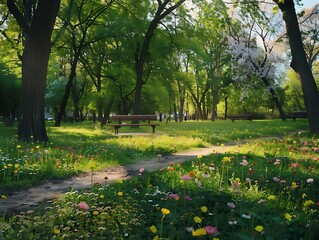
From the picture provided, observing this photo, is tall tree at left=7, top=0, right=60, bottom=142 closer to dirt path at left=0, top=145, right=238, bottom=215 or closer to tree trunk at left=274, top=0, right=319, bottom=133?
dirt path at left=0, top=145, right=238, bottom=215

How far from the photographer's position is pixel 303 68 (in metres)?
14.5

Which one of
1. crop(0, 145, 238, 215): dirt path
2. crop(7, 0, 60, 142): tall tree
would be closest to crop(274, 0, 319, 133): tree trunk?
crop(0, 145, 238, 215): dirt path

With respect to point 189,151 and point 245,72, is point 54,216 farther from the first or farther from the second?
point 245,72

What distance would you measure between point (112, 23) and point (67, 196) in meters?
23.5

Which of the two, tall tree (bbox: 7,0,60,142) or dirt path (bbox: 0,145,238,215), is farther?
tall tree (bbox: 7,0,60,142)

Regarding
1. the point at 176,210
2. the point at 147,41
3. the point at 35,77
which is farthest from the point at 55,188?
the point at 147,41

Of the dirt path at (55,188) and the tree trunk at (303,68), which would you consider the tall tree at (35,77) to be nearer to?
the dirt path at (55,188)

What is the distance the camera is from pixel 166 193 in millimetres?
4602

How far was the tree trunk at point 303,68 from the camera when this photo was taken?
14.3 m

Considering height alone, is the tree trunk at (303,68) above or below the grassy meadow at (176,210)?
above

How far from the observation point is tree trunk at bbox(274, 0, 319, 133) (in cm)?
1434

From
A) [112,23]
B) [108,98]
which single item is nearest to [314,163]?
[112,23]

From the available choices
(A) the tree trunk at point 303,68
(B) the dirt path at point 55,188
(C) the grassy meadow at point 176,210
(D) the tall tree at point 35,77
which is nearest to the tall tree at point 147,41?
(A) the tree trunk at point 303,68

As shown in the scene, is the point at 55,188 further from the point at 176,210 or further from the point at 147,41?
the point at 147,41
